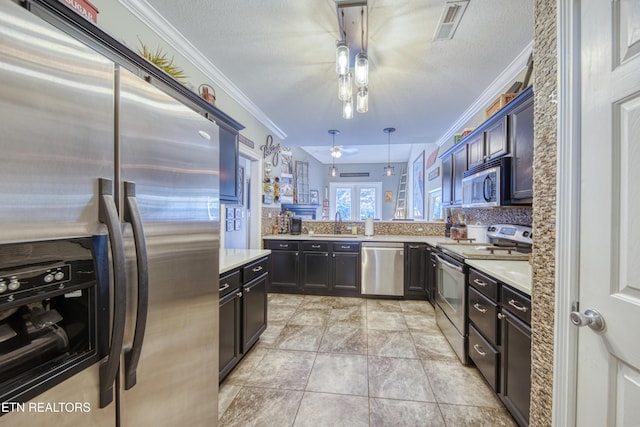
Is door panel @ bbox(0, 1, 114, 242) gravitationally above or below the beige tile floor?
above

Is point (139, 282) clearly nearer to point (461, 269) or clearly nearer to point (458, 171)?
point (461, 269)

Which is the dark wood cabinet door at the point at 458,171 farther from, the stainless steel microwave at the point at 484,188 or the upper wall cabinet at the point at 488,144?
the stainless steel microwave at the point at 484,188

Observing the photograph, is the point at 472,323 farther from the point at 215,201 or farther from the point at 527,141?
the point at 215,201

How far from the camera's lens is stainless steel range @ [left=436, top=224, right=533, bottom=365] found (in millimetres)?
2152

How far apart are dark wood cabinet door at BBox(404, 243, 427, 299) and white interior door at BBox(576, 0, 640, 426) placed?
9.51 ft

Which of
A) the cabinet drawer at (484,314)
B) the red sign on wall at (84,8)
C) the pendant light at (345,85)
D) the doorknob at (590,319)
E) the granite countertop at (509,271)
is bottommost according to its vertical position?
the cabinet drawer at (484,314)

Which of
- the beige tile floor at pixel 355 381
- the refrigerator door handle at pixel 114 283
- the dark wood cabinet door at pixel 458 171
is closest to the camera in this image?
the refrigerator door handle at pixel 114 283

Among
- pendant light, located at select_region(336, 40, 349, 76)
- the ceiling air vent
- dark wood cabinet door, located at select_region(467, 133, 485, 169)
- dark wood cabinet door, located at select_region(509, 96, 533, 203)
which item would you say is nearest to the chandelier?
pendant light, located at select_region(336, 40, 349, 76)

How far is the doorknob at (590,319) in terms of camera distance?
82 centimetres

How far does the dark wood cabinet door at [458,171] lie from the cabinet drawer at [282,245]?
7.67ft

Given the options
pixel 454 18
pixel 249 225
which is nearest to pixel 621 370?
pixel 454 18

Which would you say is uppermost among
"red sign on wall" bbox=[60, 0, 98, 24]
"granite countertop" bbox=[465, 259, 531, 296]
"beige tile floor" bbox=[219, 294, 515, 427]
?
"red sign on wall" bbox=[60, 0, 98, 24]

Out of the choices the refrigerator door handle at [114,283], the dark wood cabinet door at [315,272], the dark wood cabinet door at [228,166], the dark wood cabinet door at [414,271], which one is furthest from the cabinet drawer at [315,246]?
the refrigerator door handle at [114,283]

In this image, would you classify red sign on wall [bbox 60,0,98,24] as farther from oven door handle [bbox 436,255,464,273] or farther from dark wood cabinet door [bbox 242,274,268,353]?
oven door handle [bbox 436,255,464,273]
